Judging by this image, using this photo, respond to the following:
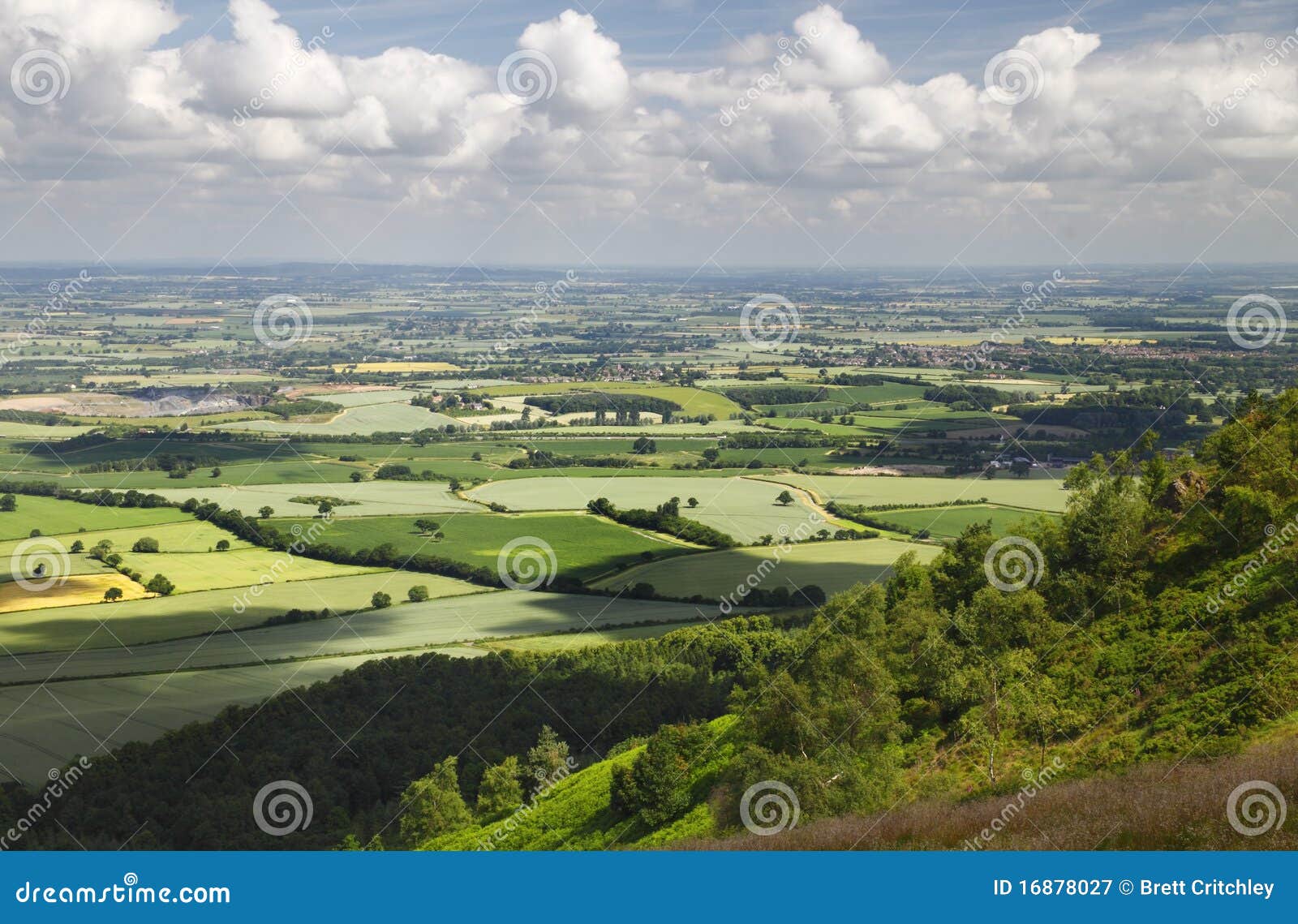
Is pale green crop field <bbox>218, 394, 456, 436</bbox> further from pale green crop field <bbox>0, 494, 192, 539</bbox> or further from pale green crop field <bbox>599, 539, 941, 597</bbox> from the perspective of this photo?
pale green crop field <bbox>599, 539, 941, 597</bbox>

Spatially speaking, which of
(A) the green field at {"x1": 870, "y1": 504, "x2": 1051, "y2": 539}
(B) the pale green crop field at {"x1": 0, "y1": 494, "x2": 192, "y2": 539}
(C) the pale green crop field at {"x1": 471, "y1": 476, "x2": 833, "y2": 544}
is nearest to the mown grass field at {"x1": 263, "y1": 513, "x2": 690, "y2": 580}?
(C) the pale green crop field at {"x1": 471, "y1": 476, "x2": 833, "y2": 544}

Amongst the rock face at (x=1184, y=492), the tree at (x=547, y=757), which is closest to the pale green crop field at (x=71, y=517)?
the tree at (x=547, y=757)

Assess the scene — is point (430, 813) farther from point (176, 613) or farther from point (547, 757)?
point (176, 613)

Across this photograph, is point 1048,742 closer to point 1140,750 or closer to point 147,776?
point 1140,750

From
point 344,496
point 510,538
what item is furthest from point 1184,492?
point 344,496

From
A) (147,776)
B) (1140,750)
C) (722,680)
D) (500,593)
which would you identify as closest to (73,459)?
(500,593)

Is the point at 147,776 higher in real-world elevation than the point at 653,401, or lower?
lower
